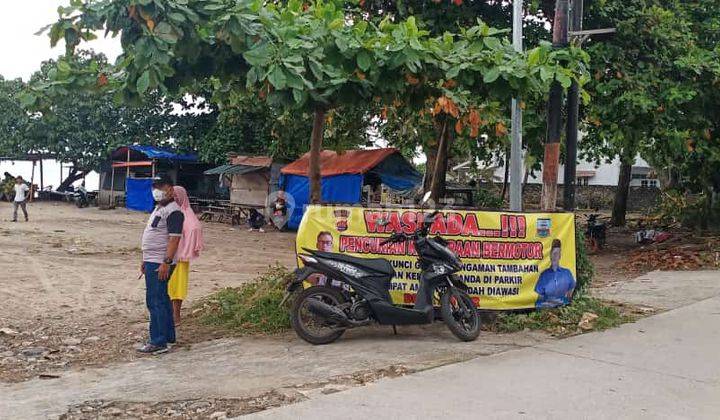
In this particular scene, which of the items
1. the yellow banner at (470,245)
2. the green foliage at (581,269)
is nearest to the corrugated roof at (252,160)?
the yellow banner at (470,245)

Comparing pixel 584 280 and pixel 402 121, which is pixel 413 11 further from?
pixel 584 280

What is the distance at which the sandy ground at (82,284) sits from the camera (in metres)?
6.60

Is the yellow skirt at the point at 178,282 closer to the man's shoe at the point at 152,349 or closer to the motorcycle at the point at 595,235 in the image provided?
the man's shoe at the point at 152,349

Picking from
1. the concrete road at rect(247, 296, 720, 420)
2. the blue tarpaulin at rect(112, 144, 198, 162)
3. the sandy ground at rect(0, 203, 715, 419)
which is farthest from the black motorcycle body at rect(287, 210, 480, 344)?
the blue tarpaulin at rect(112, 144, 198, 162)

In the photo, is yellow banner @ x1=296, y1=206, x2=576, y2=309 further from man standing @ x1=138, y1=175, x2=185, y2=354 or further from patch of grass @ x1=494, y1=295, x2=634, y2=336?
man standing @ x1=138, y1=175, x2=185, y2=354

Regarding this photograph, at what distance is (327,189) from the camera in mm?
21625

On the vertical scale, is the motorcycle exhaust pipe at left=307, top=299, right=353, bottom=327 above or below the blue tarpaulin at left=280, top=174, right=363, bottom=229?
below

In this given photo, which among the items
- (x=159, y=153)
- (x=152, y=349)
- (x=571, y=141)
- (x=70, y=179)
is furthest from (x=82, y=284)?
(x=70, y=179)

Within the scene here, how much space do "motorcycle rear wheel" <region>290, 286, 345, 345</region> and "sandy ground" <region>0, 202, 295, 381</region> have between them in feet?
5.34

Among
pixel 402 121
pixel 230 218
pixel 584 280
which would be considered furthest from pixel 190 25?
pixel 230 218

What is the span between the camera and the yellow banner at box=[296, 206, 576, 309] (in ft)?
23.5

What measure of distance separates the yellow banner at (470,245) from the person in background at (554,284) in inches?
0.4

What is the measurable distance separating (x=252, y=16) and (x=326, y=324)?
3029mm

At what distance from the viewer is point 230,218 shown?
25359mm
